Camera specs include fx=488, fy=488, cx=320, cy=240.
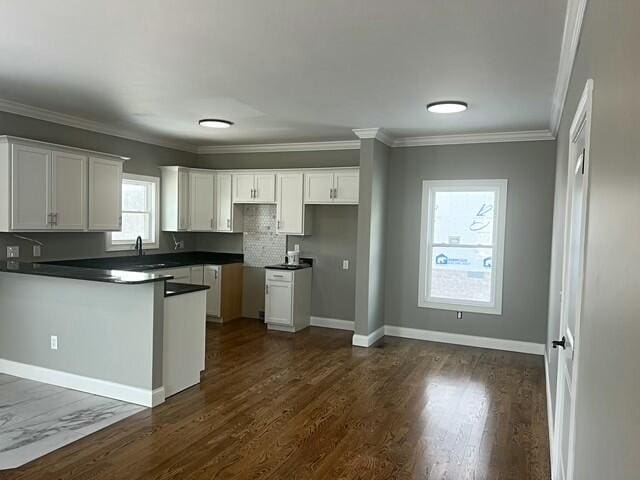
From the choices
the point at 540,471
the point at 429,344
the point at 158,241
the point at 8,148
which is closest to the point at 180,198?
the point at 158,241

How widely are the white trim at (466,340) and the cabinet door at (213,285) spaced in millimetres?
2393

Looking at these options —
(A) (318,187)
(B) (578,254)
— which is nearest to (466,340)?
(A) (318,187)

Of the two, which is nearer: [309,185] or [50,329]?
[50,329]

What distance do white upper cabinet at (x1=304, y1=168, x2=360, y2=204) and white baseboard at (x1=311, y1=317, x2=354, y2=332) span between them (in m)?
1.67

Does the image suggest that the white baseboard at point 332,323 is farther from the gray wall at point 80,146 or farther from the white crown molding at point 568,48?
the white crown molding at point 568,48

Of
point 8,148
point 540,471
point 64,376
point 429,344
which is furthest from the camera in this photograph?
point 429,344

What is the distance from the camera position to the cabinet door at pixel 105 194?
5.43 metres

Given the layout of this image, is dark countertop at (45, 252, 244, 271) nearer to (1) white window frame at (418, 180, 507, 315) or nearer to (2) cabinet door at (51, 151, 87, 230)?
(2) cabinet door at (51, 151, 87, 230)

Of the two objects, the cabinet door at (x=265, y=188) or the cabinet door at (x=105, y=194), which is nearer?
the cabinet door at (x=105, y=194)

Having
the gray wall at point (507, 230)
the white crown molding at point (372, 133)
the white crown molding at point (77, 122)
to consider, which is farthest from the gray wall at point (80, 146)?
the gray wall at point (507, 230)

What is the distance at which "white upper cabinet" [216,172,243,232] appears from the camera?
7145 millimetres

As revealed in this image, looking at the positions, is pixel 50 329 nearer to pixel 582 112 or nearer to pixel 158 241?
pixel 158 241

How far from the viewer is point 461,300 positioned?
239 inches

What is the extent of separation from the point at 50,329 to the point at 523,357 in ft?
16.0
